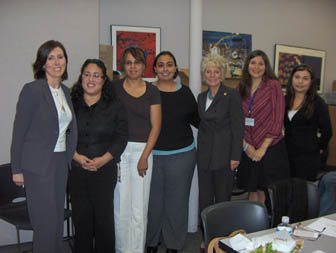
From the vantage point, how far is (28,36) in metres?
2.62

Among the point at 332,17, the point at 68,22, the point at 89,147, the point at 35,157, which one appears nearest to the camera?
the point at 35,157

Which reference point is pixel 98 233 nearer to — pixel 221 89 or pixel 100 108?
pixel 100 108

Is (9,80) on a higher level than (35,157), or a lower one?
higher

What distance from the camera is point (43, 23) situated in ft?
8.68

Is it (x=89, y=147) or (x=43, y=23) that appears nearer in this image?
(x=89, y=147)

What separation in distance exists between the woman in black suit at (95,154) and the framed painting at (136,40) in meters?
1.62

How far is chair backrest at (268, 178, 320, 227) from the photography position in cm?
196

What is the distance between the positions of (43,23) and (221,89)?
1.65m

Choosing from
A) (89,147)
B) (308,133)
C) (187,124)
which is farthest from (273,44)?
(89,147)

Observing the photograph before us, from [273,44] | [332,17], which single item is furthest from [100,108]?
[332,17]

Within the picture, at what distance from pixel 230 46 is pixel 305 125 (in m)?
2.18

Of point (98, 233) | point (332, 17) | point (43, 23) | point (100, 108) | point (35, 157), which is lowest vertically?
point (98, 233)

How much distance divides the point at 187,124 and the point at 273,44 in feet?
9.99

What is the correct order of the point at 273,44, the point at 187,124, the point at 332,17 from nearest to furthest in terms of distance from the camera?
the point at 187,124
the point at 273,44
the point at 332,17
